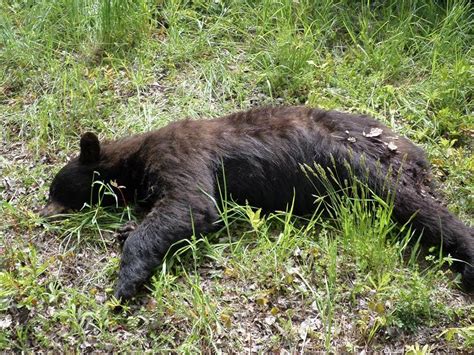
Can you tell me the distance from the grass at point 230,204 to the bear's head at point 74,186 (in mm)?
122

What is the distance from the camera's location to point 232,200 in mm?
4918

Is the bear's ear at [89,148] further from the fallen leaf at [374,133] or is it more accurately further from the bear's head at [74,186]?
the fallen leaf at [374,133]

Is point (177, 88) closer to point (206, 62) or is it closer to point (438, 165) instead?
point (206, 62)

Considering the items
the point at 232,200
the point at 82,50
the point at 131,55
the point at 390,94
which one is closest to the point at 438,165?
the point at 390,94

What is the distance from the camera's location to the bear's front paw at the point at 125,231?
4734 mm

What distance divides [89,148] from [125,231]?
30.4 inches

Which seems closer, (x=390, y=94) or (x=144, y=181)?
→ (x=144, y=181)

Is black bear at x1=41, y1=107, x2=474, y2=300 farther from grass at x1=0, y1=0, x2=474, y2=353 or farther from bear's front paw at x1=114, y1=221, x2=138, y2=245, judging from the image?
grass at x1=0, y1=0, x2=474, y2=353

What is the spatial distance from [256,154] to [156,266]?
45.1 inches

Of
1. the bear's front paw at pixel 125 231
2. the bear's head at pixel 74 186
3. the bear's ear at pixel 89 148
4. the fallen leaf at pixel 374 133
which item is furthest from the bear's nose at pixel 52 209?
the fallen leaf at pixel 374 133

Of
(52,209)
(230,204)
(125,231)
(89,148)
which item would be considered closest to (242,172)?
(230,204)

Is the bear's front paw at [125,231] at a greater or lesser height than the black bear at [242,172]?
lesser

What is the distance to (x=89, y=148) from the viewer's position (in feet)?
16.6

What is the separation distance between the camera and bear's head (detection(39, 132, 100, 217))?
5051 mm
